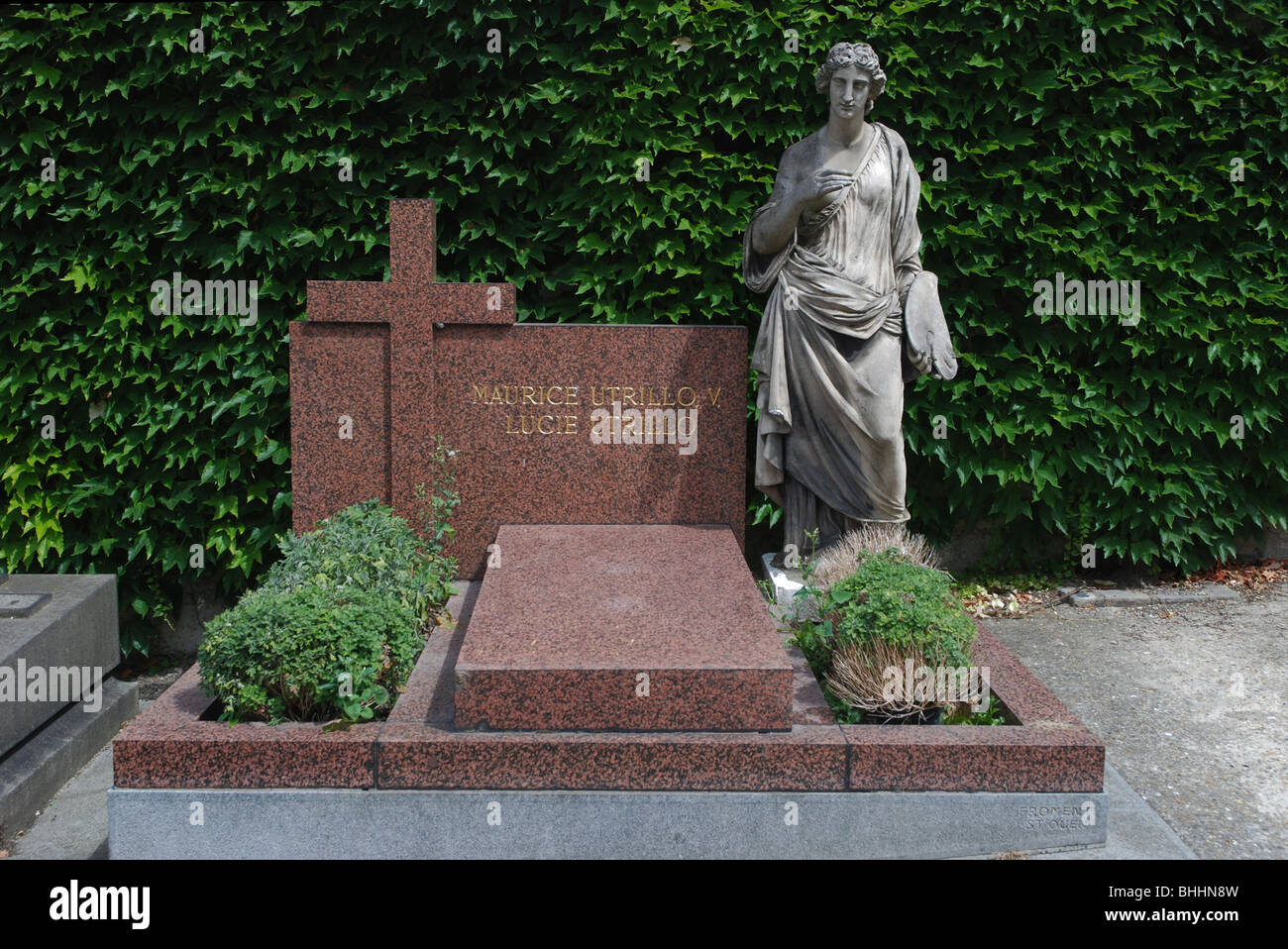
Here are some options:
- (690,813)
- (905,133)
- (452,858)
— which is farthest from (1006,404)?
(452,858)

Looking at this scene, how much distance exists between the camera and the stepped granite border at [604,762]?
3805mm

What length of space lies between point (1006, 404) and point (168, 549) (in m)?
5.14

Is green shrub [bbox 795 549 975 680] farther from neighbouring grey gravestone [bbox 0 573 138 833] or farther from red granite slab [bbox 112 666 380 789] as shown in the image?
neighbouring grey gravestone [bbox 0 573 138 833]

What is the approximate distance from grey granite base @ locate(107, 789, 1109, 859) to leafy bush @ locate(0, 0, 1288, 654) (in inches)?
119

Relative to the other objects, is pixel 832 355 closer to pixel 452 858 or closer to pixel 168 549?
pixel 452 858

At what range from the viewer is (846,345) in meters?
5.51

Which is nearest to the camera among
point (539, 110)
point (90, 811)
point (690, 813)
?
point (690, 813)

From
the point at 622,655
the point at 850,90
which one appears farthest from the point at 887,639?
the point at 850,90

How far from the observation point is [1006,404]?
22.7ft

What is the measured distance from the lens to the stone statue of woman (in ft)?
17.7

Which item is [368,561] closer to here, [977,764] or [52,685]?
[52,685]

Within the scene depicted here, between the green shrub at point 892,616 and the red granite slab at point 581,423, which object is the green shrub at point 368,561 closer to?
the red granite slab at point 581,423

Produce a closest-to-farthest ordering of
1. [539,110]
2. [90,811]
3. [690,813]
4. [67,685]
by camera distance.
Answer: [690,813] → [90,811] → [67,685] → [539,110]

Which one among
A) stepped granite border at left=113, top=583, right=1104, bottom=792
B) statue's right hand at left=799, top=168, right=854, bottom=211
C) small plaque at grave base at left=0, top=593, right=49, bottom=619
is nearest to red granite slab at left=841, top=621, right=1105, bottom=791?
stepped granite border at left=113, top=583, right=1104, bottom=792
